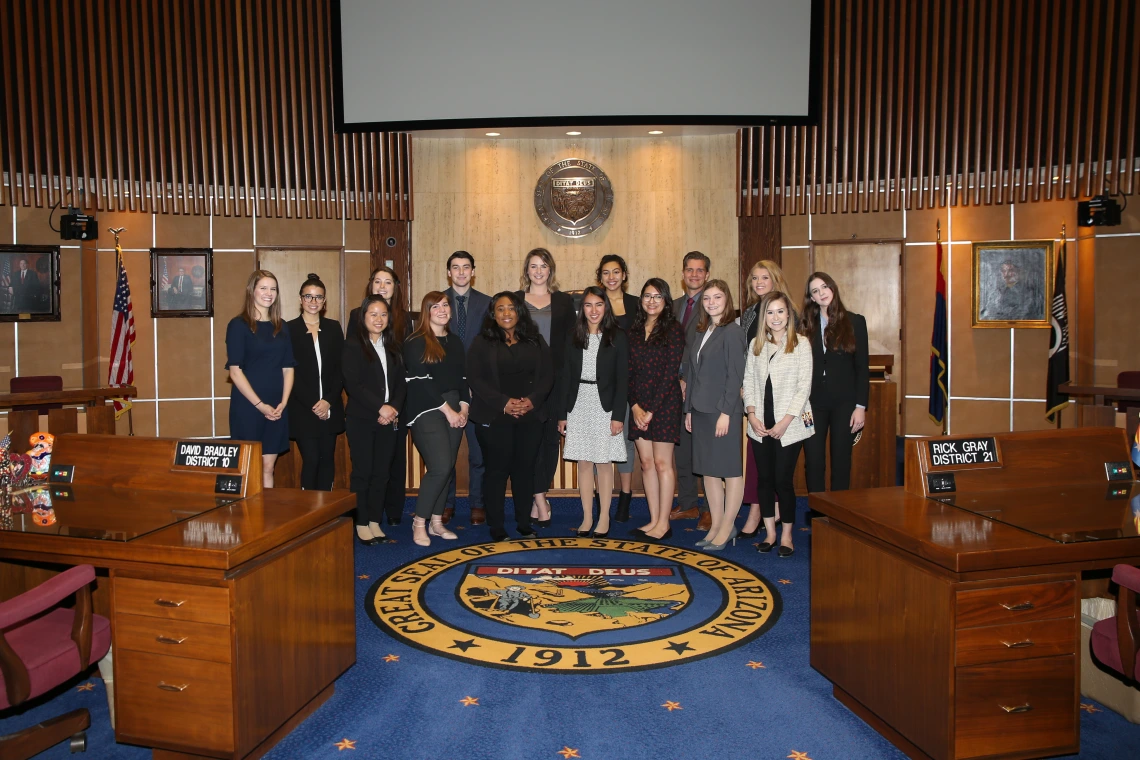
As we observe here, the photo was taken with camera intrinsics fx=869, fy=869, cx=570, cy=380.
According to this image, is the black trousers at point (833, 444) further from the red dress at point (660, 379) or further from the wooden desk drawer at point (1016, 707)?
the wooden desk drawer at point (1016, 707)

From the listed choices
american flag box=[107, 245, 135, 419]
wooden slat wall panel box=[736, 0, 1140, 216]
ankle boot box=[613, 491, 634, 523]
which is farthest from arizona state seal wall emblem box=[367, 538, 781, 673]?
wooden slat wall panel box=[736, 0, 1140, 216]

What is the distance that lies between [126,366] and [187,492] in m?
5.92

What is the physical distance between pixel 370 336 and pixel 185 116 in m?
5.01

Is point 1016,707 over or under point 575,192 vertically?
under

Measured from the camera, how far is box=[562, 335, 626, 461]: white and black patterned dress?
17.5ft

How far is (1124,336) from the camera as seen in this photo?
8.40 m

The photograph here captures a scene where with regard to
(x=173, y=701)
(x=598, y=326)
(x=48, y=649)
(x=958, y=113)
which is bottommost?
(x=173, y=701)

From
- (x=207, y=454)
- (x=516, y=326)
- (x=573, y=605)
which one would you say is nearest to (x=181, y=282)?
(x=516, y=326)

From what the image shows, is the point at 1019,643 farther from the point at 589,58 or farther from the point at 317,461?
the point at 589,58

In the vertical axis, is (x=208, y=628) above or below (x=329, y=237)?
below

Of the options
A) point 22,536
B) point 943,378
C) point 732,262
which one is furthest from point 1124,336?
point 22,536

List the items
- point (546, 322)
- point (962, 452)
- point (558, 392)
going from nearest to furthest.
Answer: point (962, 452) → point (558, 392) → point (546, 322)

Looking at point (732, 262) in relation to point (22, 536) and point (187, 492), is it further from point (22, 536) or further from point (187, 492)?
point (22, 536)

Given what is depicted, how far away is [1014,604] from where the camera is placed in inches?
101
